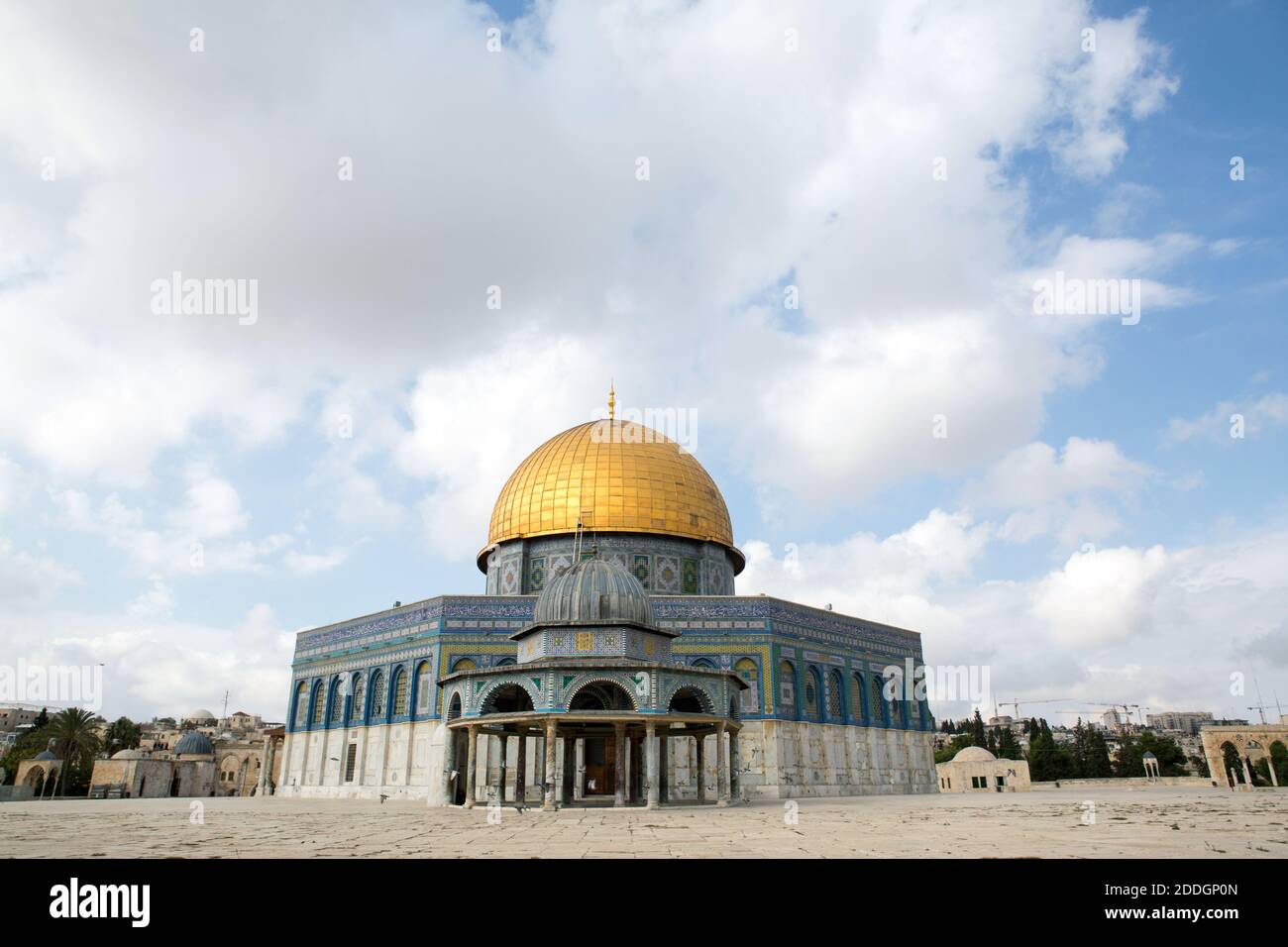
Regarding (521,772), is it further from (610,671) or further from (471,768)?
(610,671)

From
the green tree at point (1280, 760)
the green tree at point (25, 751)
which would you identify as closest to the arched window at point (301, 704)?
the green tree at point (25, 751)

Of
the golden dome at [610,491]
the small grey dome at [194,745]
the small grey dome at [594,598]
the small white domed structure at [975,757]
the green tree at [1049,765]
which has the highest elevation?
the golden dome at [610,491]

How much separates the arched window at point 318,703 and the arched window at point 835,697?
805 inches

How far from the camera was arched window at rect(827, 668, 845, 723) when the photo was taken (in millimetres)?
33156

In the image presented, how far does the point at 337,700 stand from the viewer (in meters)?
35.1

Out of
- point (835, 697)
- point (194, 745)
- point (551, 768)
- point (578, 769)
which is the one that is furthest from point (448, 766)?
point (194, 745)

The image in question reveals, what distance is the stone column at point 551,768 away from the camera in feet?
62.2

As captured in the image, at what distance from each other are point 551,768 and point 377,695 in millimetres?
16376

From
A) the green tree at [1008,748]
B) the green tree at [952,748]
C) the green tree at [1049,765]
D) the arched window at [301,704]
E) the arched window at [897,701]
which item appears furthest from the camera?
the green tree at [952,748]

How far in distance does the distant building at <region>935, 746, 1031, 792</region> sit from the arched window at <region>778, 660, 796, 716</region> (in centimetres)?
1845

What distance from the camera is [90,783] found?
50938mm

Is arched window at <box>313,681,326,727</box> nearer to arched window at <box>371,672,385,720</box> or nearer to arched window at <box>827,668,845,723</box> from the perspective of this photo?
arched window at <box>371,672,385,720</box>

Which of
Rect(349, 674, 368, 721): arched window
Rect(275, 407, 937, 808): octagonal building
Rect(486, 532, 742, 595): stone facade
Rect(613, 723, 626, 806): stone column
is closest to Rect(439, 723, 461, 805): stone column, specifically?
Rect(275, 407, 937, 808): octagonal building

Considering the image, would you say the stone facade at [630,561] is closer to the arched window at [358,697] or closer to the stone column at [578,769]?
the arched window at [358,697]
